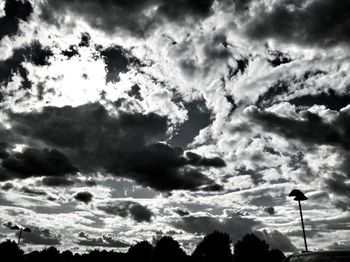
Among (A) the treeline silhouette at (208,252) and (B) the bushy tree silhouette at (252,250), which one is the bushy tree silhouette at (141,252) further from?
(B) the bushy tree silhouette at (252,250)

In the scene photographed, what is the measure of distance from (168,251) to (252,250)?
26.2 m

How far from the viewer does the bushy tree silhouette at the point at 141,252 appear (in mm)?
113062

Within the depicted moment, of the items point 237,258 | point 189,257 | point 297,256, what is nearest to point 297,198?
point 297,256

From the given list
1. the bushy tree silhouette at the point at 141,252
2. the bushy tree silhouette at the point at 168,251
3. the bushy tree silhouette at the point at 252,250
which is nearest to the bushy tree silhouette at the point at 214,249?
the bushy tree silhouette at the point at 252,250

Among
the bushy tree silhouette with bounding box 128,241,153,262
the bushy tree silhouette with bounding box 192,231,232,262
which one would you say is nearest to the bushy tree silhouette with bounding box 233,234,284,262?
the bushy tree silhouette with bounding box 192,231,232,262

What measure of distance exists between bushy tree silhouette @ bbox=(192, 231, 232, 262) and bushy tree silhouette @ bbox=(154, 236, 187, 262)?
18.3 ft

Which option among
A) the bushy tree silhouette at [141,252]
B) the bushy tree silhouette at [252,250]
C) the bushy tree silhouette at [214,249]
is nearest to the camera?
the bushy tree silhouette at [252,250]

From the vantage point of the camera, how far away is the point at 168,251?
10181cm

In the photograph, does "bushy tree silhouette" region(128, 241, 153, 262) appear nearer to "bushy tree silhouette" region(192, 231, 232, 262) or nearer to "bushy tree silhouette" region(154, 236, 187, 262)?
"bushy tree silhouette" region(154, 236, 187, 262)

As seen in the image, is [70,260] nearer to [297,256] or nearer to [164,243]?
[164,243]

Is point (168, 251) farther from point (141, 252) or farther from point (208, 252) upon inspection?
point (141, 252)

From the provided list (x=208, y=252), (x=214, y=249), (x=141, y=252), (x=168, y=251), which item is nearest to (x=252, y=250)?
(x=214, y=249)

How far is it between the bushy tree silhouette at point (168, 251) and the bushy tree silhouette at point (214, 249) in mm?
5583

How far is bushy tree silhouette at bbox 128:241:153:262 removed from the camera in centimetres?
11306
